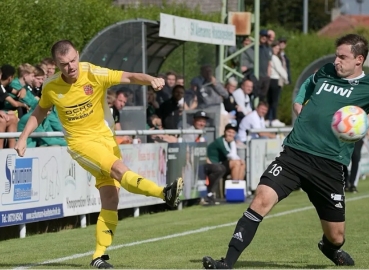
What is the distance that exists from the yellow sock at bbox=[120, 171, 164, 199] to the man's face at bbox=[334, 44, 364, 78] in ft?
6.27

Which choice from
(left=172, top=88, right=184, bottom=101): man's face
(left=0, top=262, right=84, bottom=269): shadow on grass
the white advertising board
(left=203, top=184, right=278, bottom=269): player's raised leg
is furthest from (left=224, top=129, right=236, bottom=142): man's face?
(left=203, top=184, right=278, bottom=269): player's raised leg

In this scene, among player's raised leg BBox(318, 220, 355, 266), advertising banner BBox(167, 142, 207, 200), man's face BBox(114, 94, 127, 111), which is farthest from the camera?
advertising banner BBox(167, 142, 207, 200)

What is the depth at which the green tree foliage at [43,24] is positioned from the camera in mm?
17328

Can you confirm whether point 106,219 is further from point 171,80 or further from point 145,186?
point 171,80

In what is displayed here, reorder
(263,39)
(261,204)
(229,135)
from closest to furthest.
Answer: (261,204)
(229,135)
(263,39)

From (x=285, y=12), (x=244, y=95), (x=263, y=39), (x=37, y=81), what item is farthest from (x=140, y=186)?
(x=285, y=12)

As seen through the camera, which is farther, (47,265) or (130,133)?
(130,133)

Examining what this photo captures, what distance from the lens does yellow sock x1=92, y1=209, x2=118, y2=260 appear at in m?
9.31

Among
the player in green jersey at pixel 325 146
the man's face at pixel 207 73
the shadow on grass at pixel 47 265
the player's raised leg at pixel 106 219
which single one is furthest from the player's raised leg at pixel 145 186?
the man's face at pixel 207 73

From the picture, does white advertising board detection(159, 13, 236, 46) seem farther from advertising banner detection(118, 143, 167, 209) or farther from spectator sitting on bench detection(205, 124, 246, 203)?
advertising banner detection(118, 143, 167, 209)

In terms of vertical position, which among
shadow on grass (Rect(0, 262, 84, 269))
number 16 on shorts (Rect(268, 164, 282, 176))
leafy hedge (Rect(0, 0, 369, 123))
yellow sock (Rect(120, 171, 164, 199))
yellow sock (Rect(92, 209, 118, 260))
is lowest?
shadow on grass (Rect(0, 262, 84, 269))

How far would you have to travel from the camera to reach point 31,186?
44.0ft

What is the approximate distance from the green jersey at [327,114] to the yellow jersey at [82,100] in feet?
6.08

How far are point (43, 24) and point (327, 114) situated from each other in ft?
35.7
